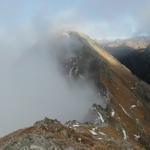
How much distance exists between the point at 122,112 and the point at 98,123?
45.3 meters

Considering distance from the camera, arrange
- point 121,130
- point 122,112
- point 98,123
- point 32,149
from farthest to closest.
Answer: point 122,112, point 121,130, point 98,123, point 32,149

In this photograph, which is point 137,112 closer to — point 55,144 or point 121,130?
point 121,130

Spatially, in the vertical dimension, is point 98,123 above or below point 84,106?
below

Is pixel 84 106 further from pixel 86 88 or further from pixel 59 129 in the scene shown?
pixel 59 129

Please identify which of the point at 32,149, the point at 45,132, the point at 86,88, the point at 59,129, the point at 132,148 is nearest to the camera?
the point at 32,149

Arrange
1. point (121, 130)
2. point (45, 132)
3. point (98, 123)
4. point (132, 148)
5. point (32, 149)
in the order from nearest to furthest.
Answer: point (32, 149)
point (45, 132)
point (132, 148)
point (98, 123)
point (121, 130)

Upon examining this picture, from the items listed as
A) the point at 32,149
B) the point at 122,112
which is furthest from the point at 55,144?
the point at 122,112

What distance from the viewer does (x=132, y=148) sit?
8156 centimetres

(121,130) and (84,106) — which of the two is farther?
(84,106)

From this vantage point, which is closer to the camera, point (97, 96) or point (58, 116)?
point (97, 96)

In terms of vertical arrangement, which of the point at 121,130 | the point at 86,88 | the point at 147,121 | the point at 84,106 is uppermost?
the point at 86,88

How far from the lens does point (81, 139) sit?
6159cm

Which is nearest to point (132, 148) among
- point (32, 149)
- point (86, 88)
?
point (32, 149)

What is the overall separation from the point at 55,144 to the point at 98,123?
78042 millimetres
